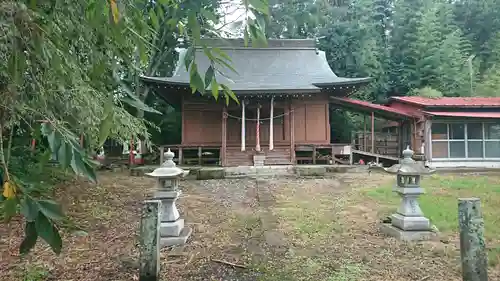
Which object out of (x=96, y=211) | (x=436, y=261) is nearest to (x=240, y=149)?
(x=96, y=211)

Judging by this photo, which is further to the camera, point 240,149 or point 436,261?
point 240,149

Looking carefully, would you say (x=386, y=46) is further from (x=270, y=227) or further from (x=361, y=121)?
(x=270, y=227)

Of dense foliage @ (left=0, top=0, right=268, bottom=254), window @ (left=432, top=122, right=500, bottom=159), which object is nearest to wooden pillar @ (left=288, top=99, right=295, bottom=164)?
window @ (left=432, top=122, right=500, bottom=159)

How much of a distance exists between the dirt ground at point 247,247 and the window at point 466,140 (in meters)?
7.75

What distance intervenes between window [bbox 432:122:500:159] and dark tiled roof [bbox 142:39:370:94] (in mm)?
3607

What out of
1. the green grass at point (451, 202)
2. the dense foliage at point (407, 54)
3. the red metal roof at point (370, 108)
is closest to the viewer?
the green grass at point (451, 202)

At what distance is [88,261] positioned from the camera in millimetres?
3512

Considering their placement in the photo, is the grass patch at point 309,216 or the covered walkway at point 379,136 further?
the covered walkway at point 379,136

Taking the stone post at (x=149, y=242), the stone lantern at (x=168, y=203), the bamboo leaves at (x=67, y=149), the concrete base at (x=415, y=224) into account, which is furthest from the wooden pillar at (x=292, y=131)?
the bamboo leaves at (x=67, y=149)


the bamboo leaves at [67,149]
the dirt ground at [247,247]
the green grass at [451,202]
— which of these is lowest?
the dirt ground at [247,247]

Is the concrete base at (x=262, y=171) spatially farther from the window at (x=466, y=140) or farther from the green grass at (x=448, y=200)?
the window at (x=466, y=140)

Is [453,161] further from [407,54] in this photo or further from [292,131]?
→ [407,54]

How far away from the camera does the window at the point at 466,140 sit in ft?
41.2

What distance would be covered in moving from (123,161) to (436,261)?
509 inches
